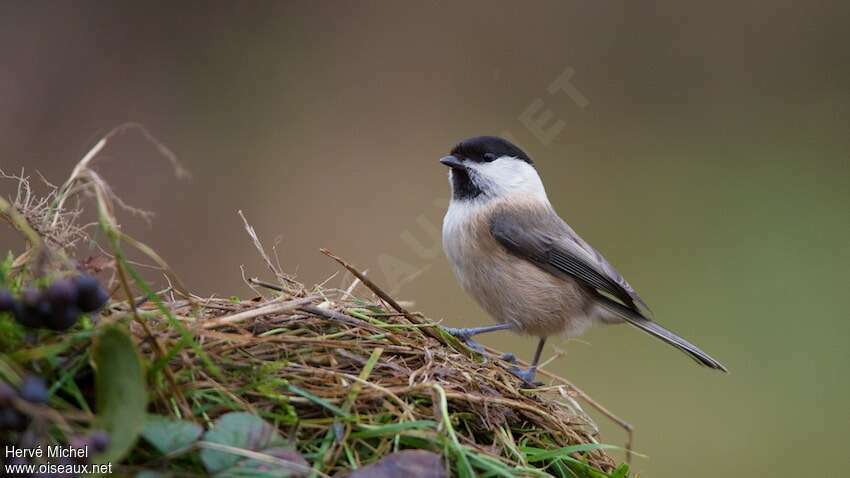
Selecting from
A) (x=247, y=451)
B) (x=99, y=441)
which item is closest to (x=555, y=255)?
(x=247, y=451)

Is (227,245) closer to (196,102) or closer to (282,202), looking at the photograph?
(282,202)

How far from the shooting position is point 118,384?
1279mm

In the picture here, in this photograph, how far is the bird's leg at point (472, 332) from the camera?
2.16 meters

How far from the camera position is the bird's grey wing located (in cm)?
329

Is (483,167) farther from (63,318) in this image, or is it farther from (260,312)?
(63,318)

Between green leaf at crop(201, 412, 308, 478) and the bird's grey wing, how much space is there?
6.54 feet

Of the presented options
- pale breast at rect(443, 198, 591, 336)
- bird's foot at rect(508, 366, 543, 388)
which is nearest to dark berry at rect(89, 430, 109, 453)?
bird's foot at rect(508, 366, 543, 388)

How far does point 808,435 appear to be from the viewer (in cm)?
555

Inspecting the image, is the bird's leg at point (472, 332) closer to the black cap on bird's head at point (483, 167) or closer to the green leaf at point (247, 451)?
the black cap on bird's head at point (483, 167)

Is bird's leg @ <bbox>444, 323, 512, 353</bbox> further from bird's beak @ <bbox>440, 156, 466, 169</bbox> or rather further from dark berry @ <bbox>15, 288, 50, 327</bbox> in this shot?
dark berry @ <bbox>15, 288, 50, 327</bbox>

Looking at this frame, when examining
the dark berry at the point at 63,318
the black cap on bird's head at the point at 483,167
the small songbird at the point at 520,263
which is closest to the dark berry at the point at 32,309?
the dark berry at the point at 63,318

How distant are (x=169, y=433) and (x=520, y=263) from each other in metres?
2.10

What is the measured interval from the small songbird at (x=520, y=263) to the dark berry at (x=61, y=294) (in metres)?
1.96

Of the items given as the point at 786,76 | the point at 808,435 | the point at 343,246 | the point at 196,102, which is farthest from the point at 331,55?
the point at 808,435
